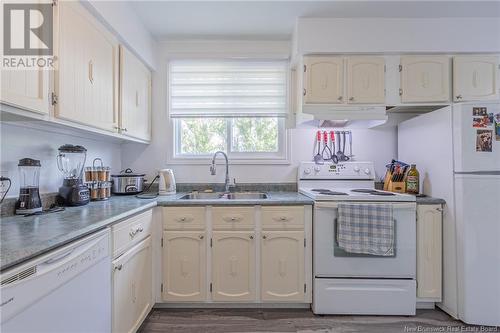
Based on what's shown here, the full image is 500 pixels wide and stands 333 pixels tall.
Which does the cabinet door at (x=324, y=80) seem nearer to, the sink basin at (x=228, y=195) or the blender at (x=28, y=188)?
the sink basin at (x=228, y=195)

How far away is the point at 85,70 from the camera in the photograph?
149 centimetres

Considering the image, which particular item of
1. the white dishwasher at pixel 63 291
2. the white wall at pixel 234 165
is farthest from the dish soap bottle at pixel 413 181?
the white dishwasher at pixel 63 291

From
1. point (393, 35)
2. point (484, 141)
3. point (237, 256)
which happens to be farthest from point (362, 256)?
point (393, 35)

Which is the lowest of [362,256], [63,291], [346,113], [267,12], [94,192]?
[362,256]

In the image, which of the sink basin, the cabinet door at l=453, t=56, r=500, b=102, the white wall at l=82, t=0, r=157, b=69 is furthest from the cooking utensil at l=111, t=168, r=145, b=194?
the cabinet door at l=453, t=56, r=500, b=102

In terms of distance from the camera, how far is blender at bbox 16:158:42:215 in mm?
1358

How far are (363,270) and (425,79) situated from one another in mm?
1698

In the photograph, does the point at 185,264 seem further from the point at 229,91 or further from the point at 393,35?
the point at 393,35

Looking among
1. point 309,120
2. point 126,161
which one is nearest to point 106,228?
point 126,161

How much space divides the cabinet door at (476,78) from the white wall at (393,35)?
0.31 feet

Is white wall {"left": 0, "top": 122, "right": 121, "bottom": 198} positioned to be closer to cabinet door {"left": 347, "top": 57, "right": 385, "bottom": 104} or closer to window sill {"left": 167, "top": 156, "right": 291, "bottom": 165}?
window sill {"left": 167, "top": 156, "right": 291, "bottom": 165}

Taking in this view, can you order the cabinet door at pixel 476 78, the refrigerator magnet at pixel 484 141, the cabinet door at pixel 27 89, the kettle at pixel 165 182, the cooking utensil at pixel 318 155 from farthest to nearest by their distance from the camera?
the cooking utensil at pixel 318 155 → the kettle at pixel 165 182 → the cabinet door at pixel 476 78 → the refrigerator magnet at pixel 484 141 → the cabinet door at pixel 27 89

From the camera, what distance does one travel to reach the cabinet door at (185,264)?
193 centimetres

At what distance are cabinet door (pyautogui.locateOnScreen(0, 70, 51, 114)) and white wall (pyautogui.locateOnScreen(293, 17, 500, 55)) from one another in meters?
1.83
